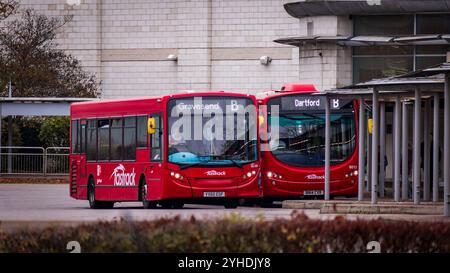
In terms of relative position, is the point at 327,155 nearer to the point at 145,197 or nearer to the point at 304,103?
the point at 304,103

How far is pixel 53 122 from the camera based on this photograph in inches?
2702

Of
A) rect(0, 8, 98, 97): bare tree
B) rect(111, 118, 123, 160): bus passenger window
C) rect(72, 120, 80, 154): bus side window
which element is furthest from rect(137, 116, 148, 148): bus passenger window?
rect(0, 8, 98, 97): bare tree

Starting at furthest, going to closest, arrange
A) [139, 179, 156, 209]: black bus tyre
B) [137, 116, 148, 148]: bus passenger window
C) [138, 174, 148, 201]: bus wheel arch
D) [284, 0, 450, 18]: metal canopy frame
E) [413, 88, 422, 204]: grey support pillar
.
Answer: [284, 0, 450, 18]: metal canopy frame → [138, 174, 148, 201]: bus wheel arch → [137, 116, 148, 148]: bus passenger window → [139, 179, 156, 209]: black bus tyre → [413, 88, 422, 204]: grey support pillar

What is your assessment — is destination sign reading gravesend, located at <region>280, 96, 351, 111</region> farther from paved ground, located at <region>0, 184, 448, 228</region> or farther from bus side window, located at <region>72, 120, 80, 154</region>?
bus side window, located at <region>72, 120, 80, 154</region>

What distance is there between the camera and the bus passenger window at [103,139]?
37.5 metres

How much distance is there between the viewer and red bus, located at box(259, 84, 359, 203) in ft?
122

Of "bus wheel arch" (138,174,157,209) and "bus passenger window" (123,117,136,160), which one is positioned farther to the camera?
"bus passenger window" (123,117,136,160)

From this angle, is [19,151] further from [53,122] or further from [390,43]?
[390,43]

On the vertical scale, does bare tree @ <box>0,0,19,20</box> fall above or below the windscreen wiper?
above

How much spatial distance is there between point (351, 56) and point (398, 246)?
40223 mm

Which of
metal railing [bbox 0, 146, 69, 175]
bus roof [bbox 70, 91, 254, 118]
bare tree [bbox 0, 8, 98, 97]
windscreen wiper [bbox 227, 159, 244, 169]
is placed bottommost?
metal railing [bbox 0, 146, 69, 175]

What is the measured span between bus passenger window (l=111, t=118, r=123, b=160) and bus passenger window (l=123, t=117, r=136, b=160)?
10.2 inches

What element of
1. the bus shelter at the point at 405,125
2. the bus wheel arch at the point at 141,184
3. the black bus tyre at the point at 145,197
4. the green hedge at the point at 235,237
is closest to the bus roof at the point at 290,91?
the bus shelter at the point at 405,125

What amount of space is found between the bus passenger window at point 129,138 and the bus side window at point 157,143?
46.4 inches
